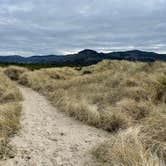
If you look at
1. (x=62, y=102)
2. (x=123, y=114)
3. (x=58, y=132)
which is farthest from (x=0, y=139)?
(x=62, y=102)

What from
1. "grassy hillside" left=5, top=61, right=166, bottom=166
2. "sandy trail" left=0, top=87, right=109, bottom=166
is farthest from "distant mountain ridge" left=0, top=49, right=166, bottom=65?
"sandy trail" left=0, top=87, right=109, bottom=166

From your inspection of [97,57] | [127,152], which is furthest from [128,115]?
[97,57]

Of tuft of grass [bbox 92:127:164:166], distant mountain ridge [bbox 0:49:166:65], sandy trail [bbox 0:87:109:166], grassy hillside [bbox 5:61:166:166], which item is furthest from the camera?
distant mountain ridge [bbox 0:49:166:65]

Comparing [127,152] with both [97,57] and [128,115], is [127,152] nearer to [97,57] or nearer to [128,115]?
[128,115]

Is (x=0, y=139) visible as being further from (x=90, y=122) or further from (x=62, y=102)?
(x=62, y=102)

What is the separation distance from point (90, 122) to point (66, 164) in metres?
2.92

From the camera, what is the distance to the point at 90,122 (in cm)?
816

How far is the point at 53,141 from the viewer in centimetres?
654

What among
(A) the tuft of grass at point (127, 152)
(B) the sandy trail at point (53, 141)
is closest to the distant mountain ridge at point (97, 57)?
(B) the sandy trail at point (53, 141)

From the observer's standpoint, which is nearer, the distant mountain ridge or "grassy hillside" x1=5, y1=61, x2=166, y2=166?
"grassy hillside" x1=5, y1=61, x2=166, y2=166

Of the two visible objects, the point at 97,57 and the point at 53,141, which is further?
the point at 97,57

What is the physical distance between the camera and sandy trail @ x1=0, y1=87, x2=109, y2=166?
542 cm

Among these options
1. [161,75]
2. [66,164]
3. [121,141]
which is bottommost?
[66,164]

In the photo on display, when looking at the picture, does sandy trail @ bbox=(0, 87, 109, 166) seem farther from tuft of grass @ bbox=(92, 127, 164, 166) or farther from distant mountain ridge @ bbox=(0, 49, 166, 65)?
distant mountain ridge @ bbox=(0, 49, 166, 65)
